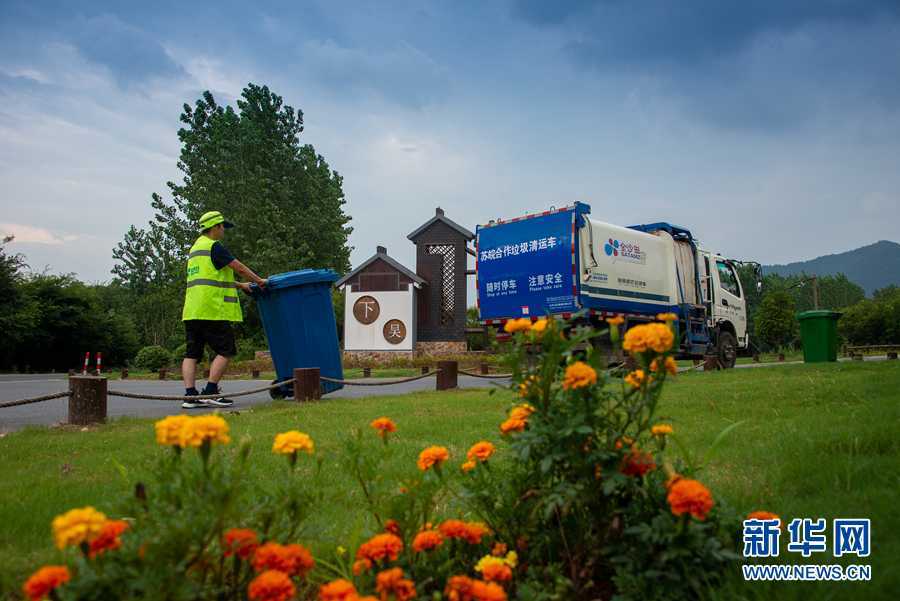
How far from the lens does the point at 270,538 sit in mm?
1503

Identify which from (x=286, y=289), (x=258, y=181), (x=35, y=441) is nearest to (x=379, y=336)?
(x=258, y=181)

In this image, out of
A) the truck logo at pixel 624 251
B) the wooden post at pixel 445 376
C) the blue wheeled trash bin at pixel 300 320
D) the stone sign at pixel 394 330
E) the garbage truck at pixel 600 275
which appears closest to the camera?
the blue wheeled trash bin at pixel 300 320

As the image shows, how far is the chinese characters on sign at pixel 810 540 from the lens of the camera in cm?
185

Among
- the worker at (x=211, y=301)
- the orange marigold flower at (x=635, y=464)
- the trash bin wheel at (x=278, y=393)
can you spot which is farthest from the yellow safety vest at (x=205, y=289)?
the orange marigold flower at (x=635, y=464)

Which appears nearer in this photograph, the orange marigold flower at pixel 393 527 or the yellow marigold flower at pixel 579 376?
A: the yellow marigold flower at pixel 579 376

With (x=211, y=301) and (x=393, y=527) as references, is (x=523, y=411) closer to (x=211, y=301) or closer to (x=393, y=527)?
(x=393, y=527)

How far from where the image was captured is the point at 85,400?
5.64 meters

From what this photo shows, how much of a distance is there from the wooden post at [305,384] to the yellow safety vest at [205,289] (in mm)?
1020

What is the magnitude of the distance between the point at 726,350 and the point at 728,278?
6.19 ft

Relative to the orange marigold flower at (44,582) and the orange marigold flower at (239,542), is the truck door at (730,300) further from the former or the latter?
the orange marigold flower at (44,582)

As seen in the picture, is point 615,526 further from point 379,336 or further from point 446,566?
point 379,336

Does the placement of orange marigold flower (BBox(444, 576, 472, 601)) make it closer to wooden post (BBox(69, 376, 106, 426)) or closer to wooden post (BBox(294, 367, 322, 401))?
wooden post (BBox(69, 376, 106, 426))

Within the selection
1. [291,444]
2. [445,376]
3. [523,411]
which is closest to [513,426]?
[523,411]

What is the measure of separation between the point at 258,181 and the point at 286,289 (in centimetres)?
2650
